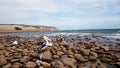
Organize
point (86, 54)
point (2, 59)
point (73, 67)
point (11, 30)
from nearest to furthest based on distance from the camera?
point (73, 67) < point (2, 59) < point (86, 54) < point (11, 30)

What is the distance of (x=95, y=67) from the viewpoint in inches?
348

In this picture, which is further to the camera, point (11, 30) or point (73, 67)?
point (11, 30)

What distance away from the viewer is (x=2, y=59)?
10172 millimetres

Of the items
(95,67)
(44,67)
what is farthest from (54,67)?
(95,67)

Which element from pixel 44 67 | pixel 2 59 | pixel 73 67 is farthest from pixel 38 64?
pixel 2 59

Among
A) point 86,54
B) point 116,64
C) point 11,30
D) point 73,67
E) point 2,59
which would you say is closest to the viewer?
point 73,67

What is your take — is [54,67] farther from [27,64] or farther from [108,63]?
[108,63]

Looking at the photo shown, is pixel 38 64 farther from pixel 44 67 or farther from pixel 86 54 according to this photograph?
pixel 86 54

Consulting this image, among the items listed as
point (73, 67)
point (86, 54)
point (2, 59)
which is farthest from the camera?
point (86, 54)

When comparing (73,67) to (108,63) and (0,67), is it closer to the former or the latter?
(108,63)

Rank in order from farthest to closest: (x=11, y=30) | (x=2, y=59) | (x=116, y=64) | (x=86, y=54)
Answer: (x=11, y=30)
(x=86, y=54)
(x=2, y=59)
(x=116, y=64)

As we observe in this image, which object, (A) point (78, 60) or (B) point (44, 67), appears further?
(A) point (78, 60)

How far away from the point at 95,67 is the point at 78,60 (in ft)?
5.60

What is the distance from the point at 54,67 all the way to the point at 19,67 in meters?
1.85
